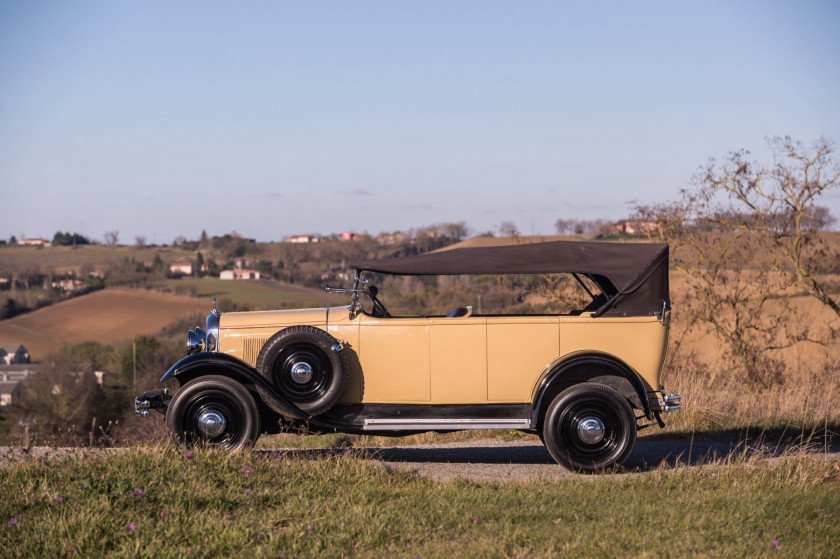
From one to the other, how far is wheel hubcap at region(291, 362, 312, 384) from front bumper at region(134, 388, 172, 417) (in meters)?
1.20

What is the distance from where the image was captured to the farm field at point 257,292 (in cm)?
4472

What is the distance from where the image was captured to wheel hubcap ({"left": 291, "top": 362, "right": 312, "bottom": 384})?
7.67m

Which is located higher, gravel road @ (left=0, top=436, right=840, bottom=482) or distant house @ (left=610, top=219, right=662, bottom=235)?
distant house @ (left=610, top=219, right=662, bottom=235)

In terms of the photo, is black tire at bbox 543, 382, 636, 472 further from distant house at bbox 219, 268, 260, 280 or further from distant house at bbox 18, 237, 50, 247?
distant house at bbox 18, 237, 50, 247

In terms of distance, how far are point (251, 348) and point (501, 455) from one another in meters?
2.95

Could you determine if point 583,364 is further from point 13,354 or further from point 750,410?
point 13,354

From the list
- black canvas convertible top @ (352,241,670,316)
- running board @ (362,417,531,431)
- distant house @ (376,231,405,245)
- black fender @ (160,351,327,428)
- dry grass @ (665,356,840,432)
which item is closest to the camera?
black fender @ (160,351,327,428)

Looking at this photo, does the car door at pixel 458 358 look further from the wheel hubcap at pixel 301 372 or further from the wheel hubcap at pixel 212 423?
the wheel hubcap at pixel 212 423

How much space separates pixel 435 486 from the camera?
6.38 meters

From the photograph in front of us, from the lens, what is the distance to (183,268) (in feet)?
230

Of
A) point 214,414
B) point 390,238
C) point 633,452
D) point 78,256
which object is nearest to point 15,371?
point 390,238

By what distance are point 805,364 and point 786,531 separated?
42.6ft

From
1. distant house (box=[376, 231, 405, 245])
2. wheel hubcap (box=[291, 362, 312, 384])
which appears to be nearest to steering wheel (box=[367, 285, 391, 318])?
wheel hubcap (box=[291, 362, 312, 384])

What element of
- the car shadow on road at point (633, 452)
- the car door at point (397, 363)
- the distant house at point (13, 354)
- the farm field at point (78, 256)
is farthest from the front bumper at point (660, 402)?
the farm field at point (78, 256)
